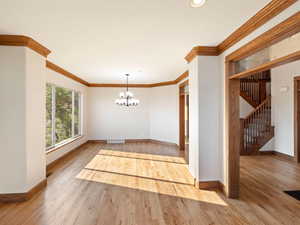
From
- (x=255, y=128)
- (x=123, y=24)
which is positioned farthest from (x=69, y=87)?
(x=255, y=128)

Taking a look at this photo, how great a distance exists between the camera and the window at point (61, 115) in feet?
15.7

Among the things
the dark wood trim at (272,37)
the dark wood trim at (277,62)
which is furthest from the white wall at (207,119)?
the dark wood trim at (277,62)

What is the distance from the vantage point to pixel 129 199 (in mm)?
2998

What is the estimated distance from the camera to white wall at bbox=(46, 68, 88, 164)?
4615mm

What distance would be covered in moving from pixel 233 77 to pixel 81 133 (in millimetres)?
6169

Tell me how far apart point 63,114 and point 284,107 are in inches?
274

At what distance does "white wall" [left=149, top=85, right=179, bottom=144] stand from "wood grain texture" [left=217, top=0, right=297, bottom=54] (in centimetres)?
408

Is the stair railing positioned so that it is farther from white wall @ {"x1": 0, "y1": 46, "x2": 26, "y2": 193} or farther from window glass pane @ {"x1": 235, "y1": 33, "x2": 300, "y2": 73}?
white wall @ {"x1": 0, "y1": 46, "x2": 26, "y2": 193}

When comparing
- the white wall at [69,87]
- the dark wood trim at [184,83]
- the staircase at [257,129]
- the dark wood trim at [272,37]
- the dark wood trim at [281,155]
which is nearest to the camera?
the dark wood trim at [272,37]

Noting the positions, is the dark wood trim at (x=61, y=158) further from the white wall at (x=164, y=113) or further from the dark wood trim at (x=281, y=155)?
the dark wood trim at (x=281, y=155)

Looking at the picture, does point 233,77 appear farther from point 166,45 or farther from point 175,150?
point 175,150

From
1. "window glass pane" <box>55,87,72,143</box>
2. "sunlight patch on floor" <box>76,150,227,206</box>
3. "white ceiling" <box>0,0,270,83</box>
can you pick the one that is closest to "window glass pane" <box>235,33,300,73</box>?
"white ceiling" <box>0,0,270,83</box>

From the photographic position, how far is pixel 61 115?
18.3 ft

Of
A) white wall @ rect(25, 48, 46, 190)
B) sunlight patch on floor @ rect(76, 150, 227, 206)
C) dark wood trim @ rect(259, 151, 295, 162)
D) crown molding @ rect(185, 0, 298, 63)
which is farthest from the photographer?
dark wood trim @ rect(259, 151, 295, 162)
